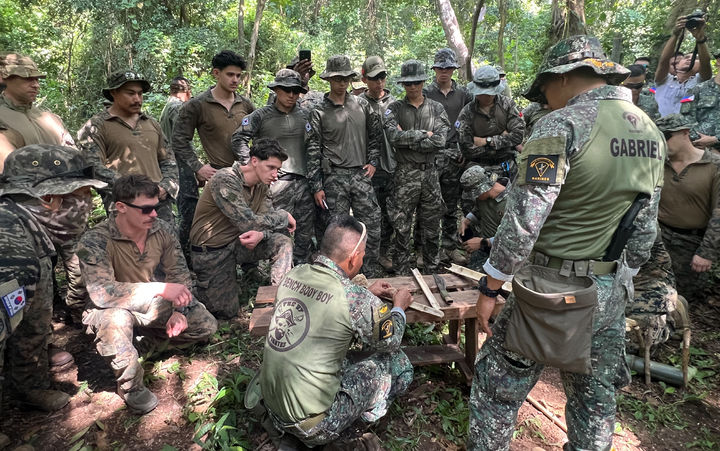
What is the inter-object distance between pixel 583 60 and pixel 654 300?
8.18 ft

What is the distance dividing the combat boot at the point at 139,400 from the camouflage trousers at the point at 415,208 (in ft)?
10.1

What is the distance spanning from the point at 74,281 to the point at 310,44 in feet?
46.0

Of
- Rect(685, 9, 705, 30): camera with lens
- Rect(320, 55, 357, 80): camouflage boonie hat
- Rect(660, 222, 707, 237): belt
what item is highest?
Rect(685, 9, 705, 30): camera with lens

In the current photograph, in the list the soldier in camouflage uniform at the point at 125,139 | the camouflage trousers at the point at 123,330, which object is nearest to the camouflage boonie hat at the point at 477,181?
the camouflage trousers at the point at 123,330

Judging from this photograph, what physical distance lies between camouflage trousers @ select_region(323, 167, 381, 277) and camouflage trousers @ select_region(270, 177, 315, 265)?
9.7 inches

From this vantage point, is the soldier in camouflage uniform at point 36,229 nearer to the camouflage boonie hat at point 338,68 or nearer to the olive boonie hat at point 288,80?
the olive boonie hat at point 288,80

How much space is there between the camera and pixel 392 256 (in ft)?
18.8

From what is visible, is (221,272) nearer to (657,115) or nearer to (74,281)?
(74,281)

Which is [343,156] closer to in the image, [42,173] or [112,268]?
[112,268]

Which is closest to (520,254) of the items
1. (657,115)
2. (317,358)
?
(317,358)

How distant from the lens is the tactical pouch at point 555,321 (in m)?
1.99

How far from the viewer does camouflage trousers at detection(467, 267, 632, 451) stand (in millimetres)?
2203

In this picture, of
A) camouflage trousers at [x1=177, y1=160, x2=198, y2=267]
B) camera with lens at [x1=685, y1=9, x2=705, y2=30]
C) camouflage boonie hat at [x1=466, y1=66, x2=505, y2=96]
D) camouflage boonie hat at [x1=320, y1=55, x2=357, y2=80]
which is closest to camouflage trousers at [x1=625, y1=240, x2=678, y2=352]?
camouflage boonie hat at [x1=466, y1=66, x2=505, y2=96]

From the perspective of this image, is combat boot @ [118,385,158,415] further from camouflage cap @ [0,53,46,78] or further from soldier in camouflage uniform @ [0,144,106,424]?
camouflage cap @ [0,53,46,78]
